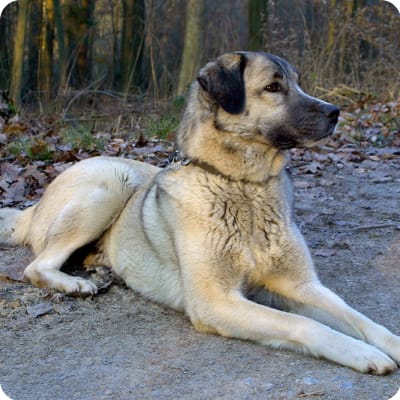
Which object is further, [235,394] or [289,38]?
[289,38]

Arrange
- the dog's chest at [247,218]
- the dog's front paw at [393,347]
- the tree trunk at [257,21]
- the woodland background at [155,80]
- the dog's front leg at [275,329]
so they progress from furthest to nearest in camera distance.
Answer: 1. the tree trunk at [257,21]
2. the woodland background at [155,80]
3. the dog's chest at [247,218]
4. the dog's front paw at [393,347]
5. the dog's front leg at [275,329]

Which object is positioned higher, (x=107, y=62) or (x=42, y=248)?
(x=107, y=62)

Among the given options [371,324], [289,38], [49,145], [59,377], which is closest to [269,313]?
[371,324]

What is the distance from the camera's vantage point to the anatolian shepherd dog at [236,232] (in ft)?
9.96

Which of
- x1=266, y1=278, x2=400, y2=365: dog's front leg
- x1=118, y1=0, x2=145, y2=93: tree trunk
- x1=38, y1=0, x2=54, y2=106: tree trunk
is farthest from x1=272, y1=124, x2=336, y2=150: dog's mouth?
x1=118, y1=0, x2=145, y2=93: tree trunk

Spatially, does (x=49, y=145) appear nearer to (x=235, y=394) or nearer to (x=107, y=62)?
(x=235, y=394)

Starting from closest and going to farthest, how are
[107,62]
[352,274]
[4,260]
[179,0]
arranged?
[352,274]
[4,260]
[179,0]
[107,62]

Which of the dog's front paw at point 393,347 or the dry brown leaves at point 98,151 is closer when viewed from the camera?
the dog's front paw at point 393,347

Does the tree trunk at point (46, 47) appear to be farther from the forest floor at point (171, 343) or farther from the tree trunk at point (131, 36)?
the forest floor at point (171, 343)

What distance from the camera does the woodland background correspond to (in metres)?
7.29

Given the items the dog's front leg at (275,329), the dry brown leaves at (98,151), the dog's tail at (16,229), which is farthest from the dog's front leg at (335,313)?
the dry brown leaves at (98,151)

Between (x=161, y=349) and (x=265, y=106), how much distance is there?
4.87ft

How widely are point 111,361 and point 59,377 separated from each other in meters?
0.26

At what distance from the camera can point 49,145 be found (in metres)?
7.19
